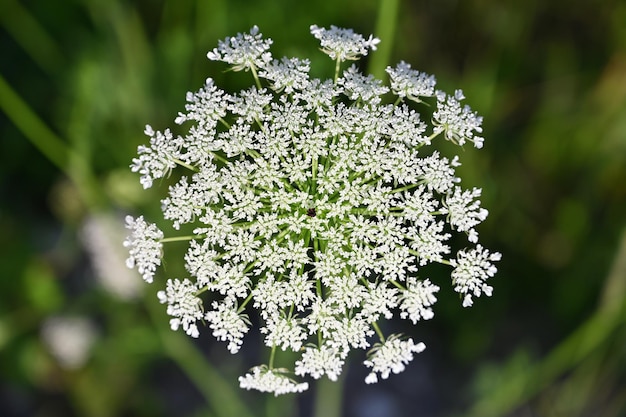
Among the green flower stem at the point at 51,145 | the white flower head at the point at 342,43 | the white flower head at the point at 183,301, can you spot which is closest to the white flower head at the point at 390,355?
the white flower head at the point at 183,301

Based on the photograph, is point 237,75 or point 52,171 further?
point 52,171

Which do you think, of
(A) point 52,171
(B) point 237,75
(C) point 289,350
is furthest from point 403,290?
(A) point 52,171

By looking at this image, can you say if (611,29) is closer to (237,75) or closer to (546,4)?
(546,4)

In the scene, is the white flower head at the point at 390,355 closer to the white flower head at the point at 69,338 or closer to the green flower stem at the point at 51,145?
the green flower stem at the point at 51,145

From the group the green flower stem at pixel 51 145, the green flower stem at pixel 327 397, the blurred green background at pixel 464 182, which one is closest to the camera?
the green flower stem at pixel 51 145

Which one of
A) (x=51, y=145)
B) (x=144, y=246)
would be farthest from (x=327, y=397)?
(x=51, y=145)

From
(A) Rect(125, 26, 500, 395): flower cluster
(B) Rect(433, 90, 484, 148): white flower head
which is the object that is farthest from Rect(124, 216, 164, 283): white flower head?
(B) Rect(433, 90, 484, 148): white flower head

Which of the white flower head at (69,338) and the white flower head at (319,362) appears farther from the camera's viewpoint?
the white flower head at (69,338)
